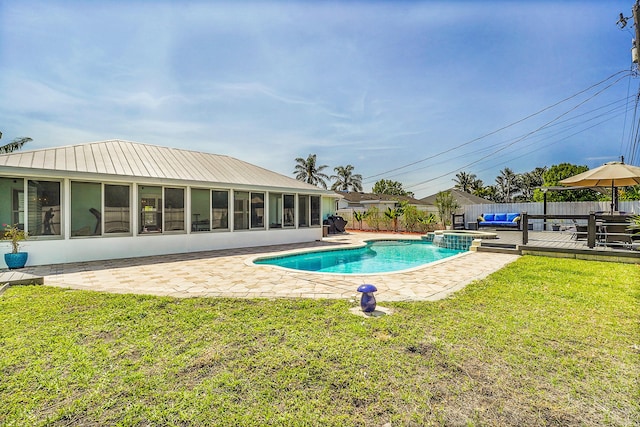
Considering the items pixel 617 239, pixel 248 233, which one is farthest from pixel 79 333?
pixel 617 239

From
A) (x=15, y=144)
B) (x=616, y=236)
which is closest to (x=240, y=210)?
(x=616, y=236)

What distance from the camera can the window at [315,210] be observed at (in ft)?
50.5

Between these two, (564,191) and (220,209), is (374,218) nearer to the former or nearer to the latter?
(220,209)

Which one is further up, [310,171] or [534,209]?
[310,171]

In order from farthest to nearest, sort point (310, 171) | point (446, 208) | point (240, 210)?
point (310, 171)
point (446, 208)
point (240, 210)

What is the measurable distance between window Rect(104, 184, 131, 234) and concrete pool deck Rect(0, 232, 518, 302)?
3.72 ft

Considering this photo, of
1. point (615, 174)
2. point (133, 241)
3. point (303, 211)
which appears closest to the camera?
point (615, 174)

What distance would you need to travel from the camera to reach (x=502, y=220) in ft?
56.7

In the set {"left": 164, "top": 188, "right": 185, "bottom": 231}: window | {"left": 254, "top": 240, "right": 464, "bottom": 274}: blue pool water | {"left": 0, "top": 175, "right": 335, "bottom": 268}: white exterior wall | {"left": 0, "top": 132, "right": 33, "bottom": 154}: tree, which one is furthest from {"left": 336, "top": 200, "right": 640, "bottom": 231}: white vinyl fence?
{"left": 0, "top": 132, "right": 33, "bottom": 154}: tree

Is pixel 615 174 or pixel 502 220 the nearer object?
pixel 615 174

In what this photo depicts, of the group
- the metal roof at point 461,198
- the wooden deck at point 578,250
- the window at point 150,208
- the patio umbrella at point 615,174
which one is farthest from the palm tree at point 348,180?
the window at point 150,208

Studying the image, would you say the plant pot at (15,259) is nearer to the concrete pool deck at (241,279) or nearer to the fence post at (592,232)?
the concrete pool deck at (241,279)

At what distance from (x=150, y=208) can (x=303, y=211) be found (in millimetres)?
6960

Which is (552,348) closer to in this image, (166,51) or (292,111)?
(166,51)
